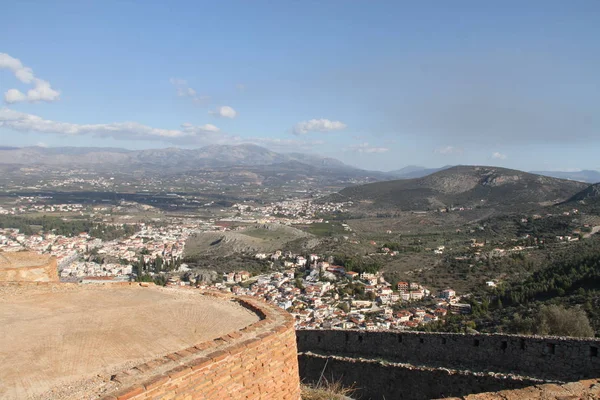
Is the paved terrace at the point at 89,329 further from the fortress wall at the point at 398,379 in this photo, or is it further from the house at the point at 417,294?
the house at the point at 417,294

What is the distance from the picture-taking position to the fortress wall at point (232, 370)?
3939 millimetres

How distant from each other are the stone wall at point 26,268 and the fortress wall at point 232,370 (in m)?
6.02

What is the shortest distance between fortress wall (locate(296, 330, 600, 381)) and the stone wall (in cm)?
571

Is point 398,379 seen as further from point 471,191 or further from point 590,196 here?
point 471,191

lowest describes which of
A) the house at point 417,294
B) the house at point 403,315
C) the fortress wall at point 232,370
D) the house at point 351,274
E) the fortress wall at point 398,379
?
the house at point 351,274

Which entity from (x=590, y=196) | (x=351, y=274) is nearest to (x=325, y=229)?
(x=351, y=274)

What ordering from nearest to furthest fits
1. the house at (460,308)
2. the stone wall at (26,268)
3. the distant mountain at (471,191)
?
the stone wall at (26,268)
the house at (460,308)
the distant mountain at (471,191)

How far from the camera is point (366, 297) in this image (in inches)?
1186

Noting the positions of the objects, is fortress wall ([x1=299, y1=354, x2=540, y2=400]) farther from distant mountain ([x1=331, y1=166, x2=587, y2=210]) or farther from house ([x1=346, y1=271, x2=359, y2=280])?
distant mountain ([x1=331, y1=166, x2=587, y2=210])

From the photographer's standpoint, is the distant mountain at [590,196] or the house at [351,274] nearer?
the house at [351,274]

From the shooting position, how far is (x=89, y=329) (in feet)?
17.0

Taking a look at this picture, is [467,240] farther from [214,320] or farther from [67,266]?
[214,320]

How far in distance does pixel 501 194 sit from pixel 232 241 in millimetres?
54492

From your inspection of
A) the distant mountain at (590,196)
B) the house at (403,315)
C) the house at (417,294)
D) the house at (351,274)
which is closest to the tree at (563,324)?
the house at (403,315)
